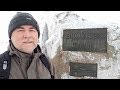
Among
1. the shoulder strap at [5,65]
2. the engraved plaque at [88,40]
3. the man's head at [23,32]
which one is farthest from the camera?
the engraved plaque at [88,40]

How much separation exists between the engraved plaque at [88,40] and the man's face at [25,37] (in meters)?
0.92

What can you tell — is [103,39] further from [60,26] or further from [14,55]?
[14,55]

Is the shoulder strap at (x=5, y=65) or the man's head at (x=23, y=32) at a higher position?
the man's head at (x=23, y=32)

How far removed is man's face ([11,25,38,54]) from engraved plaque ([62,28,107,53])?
92 cm

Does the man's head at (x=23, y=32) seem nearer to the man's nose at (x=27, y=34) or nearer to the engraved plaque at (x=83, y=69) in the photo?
the man's nose at (x=27, y=34)

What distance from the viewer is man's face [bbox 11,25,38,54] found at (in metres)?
2.50

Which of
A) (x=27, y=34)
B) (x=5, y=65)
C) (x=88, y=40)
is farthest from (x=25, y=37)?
(x=88, y=40)

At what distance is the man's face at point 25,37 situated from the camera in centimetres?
250

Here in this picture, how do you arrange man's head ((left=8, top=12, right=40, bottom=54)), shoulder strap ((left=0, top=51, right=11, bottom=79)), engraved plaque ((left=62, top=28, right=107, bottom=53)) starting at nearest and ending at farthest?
shoulder strap ((left=0, top=51, right=11, bottom=79))
man's head ((left=8, top=12, right=40, bottom=54))
engraved plaque ((left=62, top=28, right=107, bottom=53))

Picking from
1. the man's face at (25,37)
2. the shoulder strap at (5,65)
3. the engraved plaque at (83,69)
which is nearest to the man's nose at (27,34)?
the man's face at (25,37)

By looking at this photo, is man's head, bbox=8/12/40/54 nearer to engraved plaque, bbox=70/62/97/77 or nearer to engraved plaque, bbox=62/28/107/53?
engraved plaque, bbox=62/28/107/53

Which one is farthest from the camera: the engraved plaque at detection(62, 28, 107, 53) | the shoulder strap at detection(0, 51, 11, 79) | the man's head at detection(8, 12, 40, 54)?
the engraved plaque at detection(62, 28, 107, 53)

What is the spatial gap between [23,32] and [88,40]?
111cm

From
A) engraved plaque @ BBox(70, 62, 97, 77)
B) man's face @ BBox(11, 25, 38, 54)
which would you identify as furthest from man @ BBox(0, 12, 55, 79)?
engraved plaque @ BBox(70, 62, 97, 77)
